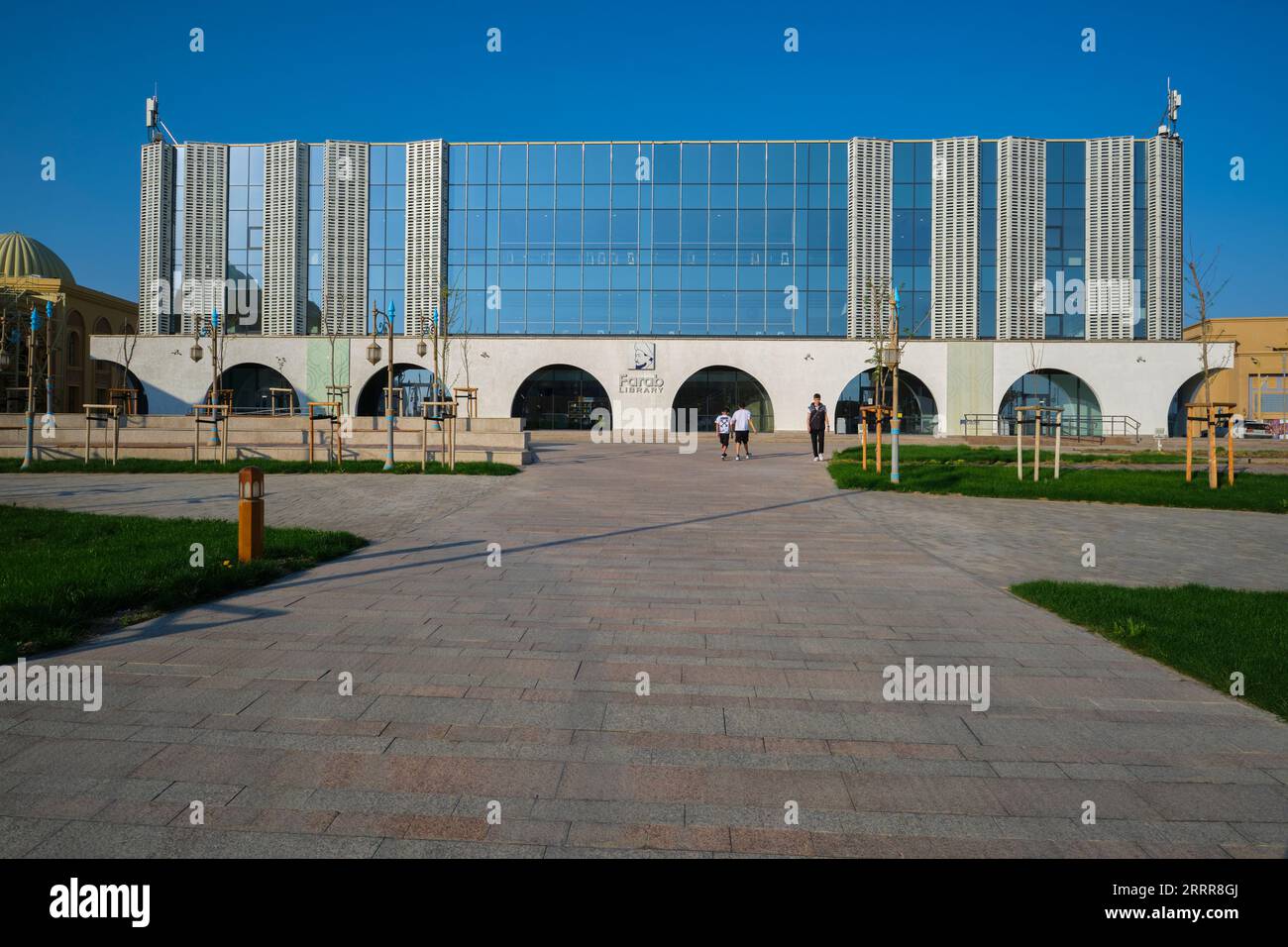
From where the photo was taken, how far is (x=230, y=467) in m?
20.3

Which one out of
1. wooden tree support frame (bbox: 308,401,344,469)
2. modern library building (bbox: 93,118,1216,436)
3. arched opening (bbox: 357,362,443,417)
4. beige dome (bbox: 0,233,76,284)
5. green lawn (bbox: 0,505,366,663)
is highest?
beige dome (bbox: 0,233,76,284)

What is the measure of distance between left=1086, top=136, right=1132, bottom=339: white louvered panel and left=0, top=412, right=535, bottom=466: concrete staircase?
34.9 m

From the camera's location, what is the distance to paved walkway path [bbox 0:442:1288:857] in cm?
332

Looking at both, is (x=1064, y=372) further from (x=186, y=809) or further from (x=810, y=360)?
(x=186, y=809)

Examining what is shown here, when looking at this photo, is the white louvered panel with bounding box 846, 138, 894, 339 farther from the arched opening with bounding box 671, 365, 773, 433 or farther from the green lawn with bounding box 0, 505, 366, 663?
the green lawn with bounding box 0, 505, 366, 663

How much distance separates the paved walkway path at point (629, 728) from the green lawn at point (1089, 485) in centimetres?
759

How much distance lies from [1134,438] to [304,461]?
38188mm

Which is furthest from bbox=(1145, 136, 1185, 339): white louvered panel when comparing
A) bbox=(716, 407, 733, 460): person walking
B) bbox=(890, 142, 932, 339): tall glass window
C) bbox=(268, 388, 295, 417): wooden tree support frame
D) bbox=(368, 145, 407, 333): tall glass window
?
bbox=(268, 388, 295, 417): wooden tree support frame

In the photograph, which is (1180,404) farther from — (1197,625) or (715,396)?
(1197,625)

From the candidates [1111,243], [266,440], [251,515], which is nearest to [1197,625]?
[251,515]

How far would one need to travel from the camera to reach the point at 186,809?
3.43m

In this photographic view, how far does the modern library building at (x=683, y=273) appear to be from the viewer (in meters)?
45.2

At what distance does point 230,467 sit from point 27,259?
65402 mm
